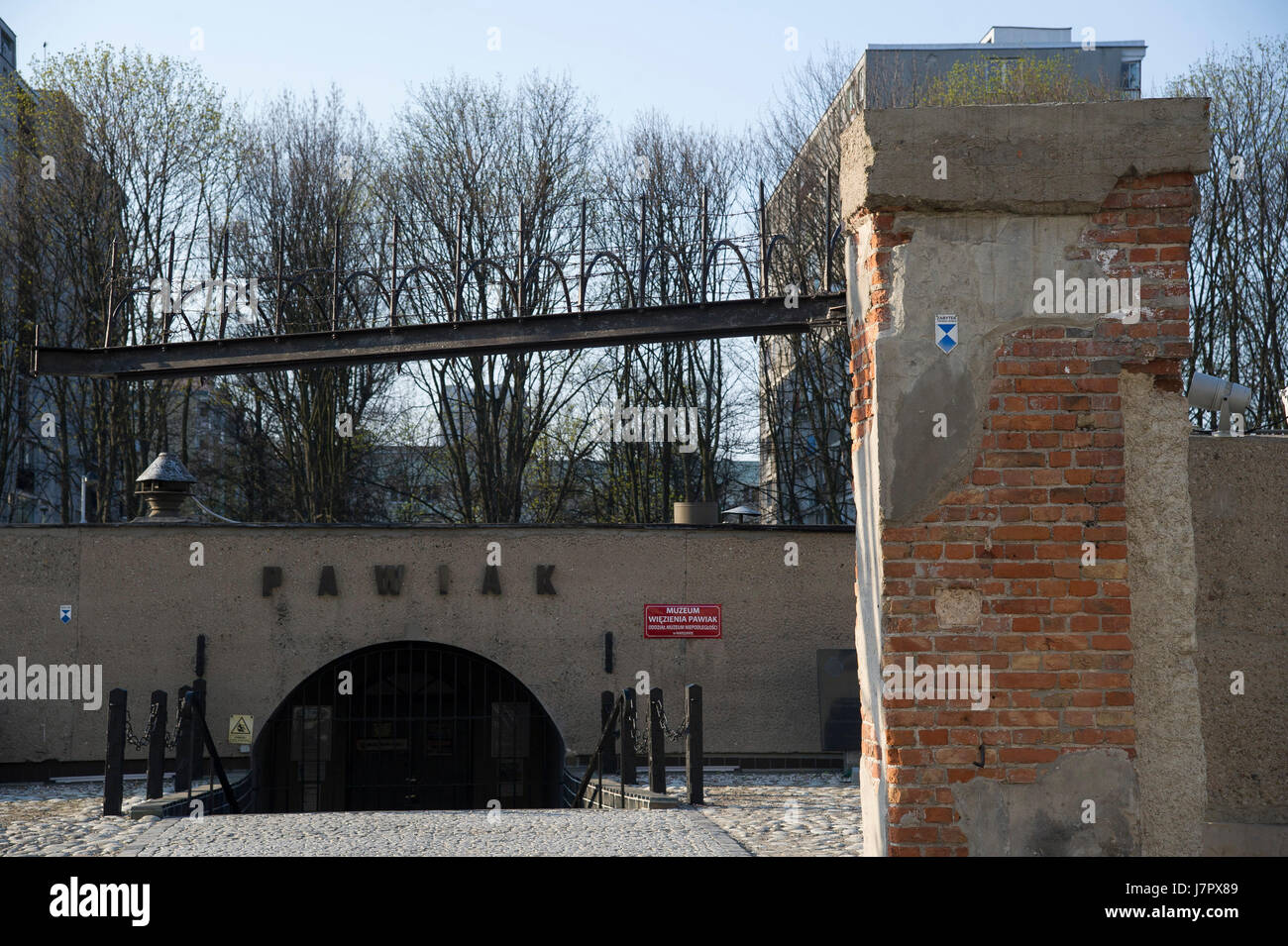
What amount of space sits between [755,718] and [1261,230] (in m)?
16.4

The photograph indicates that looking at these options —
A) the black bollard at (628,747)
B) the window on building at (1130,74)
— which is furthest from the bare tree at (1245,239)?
the black bollard at (628,747)

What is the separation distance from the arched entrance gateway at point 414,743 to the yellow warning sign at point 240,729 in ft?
2.77

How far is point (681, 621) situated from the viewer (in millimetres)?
16750

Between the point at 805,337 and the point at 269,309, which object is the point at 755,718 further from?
the point at 269,309

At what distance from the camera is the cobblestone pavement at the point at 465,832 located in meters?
8.84

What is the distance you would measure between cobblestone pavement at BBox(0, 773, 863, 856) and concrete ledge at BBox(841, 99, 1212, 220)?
517cm

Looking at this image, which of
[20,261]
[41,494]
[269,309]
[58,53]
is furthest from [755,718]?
[41,494]

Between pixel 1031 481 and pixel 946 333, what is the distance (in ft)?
2.33

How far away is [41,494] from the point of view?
3262cm

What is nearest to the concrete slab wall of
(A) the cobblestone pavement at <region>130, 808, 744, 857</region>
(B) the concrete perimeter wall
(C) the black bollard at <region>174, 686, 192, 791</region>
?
(A) the cobblestone pavement at <region>130, 808, 744, 857</region>

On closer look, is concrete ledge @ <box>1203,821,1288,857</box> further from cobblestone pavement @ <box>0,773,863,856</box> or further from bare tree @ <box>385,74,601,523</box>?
bare tree @ <box>385,74,601,523</box>

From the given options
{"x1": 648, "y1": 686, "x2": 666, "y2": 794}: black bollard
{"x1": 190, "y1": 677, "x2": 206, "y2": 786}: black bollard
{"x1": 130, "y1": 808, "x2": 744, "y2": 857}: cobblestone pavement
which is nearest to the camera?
{"x1": 130, "y1": 808, "x2": 744, "y2": 857}: cobblestone pavement

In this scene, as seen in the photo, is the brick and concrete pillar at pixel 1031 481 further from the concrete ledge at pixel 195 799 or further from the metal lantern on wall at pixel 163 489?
the metal lantern on wall at pixel 163 489

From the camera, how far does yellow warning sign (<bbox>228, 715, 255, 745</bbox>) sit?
15.9 metres
